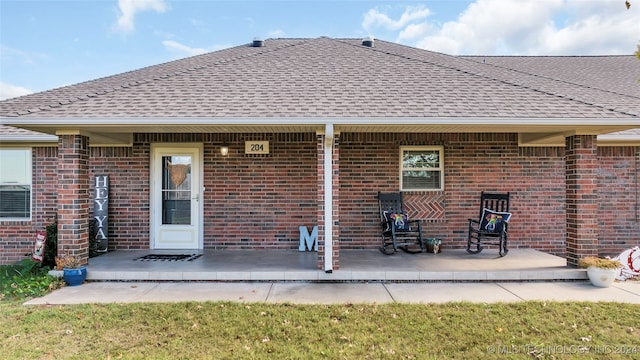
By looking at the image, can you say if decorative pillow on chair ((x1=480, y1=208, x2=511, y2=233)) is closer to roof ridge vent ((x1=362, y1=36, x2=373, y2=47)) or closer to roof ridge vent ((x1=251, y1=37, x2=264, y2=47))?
roof ridge vent ((x1=362, y1=36, x2=373, y2=47))

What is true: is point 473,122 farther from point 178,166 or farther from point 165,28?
point 165,28

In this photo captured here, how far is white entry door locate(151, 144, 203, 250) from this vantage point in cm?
728

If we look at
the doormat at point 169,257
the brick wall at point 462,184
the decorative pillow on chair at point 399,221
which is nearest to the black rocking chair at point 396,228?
the decorative pillow on chair at point 399,221

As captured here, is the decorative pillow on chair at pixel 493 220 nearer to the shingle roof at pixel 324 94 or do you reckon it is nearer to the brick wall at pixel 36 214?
the shingle roof at pixel 324 94

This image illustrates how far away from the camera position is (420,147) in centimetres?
742

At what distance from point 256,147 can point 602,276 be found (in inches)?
242

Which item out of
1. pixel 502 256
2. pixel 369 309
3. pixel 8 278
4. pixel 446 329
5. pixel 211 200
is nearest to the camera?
pixel 446 329

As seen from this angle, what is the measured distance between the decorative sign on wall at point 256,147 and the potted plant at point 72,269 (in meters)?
3.44

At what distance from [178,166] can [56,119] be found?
250 cm

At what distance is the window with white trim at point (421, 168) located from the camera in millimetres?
7430

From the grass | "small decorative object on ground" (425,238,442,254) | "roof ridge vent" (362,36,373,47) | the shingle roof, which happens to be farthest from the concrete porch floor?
"roof ridge vent" (362,36,373,47)

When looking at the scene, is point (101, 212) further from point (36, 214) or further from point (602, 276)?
point (602, 276)

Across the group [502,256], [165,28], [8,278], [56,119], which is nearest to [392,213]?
[502,256]

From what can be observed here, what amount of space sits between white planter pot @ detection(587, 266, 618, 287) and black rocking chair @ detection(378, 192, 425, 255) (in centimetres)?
265
